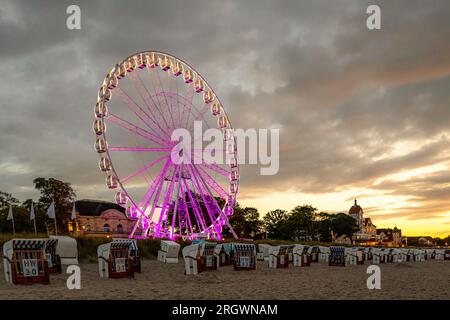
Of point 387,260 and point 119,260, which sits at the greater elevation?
point 119,260

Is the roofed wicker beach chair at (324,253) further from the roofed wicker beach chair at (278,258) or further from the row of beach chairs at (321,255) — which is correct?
the roofed wicker beach chair at (278,258)

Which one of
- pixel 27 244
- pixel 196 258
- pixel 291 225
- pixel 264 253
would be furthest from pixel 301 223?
pixel 27 244

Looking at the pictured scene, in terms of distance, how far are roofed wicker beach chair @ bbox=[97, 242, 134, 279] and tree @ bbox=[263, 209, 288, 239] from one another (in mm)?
93805

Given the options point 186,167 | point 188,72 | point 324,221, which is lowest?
point 324,221

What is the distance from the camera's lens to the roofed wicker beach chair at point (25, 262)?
43.1 feet

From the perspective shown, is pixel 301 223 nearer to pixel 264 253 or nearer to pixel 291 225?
pixel 291 225

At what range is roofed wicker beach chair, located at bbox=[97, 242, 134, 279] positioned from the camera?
1535 cm

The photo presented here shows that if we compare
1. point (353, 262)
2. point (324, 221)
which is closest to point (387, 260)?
point (353, 262)

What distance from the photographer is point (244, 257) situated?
2044 cm

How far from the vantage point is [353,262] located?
1101 inches

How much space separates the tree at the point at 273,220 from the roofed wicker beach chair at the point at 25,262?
96.5 meters

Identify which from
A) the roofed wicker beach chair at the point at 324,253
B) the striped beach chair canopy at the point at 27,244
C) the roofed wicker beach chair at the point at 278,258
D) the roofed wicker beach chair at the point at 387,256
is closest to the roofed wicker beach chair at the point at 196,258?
the roofed wicker beach chair at the point at 278,258

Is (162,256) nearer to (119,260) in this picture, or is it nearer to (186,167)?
(119,260)
